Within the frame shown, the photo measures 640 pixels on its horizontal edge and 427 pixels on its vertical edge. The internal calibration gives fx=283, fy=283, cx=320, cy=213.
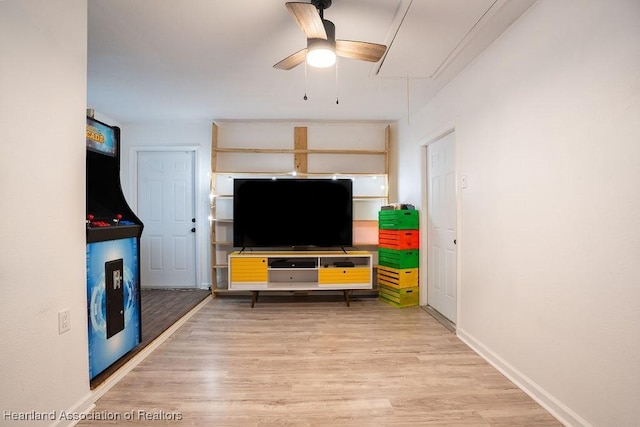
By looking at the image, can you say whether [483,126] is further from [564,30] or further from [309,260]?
[309,260]

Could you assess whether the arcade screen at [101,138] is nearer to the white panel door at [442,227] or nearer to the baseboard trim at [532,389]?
the white panel door at [442,227]

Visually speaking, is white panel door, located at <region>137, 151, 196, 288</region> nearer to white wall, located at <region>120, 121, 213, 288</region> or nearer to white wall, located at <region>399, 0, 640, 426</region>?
white wall, located at <region>120, 121, 213, 288</region>

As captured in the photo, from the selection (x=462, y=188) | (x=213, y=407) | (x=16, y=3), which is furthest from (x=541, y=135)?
(x=16, y=3)

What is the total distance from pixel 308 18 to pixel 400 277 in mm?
2823

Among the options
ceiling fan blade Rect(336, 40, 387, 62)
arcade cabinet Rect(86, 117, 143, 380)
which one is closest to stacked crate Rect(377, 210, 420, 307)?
ceiling fan blade Rect(336, 40, 387, 62)

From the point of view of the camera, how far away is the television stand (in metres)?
3.44

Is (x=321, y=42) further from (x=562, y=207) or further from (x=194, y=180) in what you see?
(x=194, y=180)

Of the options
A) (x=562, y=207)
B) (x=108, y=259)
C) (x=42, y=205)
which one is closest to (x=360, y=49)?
(x=562, y=207)

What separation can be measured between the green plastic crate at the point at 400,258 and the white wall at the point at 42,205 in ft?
9.63

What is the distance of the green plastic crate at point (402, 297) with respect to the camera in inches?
135

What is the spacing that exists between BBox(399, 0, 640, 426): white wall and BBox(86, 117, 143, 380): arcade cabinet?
2.75 meters

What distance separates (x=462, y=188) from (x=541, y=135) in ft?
2.94

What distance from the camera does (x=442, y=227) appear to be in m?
3.14

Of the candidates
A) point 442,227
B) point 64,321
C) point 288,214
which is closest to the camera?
point 64,321
